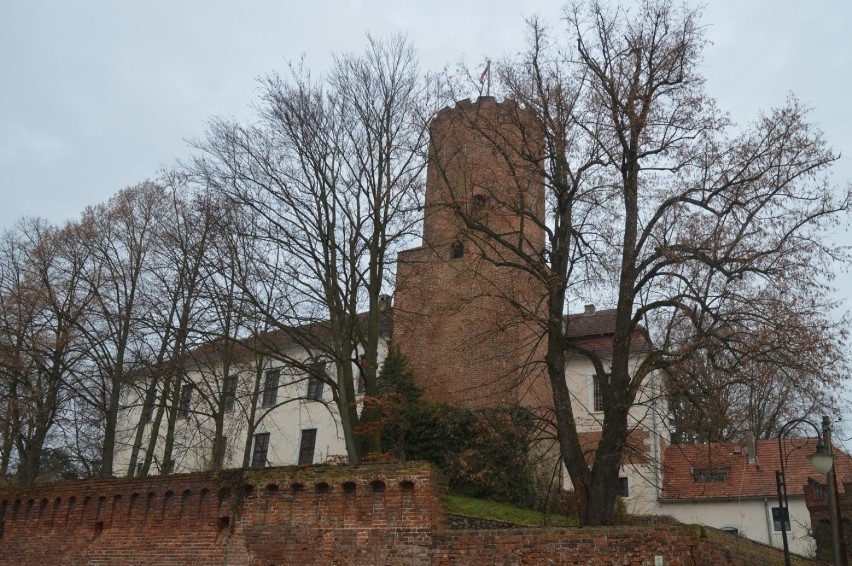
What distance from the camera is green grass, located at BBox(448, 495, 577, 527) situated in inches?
744

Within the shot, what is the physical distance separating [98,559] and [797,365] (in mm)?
13047

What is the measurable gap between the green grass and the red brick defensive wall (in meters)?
5.85

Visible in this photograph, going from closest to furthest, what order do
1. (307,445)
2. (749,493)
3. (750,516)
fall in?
(750,516), (749,493), (307,445)

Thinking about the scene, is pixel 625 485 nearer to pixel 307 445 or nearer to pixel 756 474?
pixel 756 474

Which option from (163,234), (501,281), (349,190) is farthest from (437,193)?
(163,234)

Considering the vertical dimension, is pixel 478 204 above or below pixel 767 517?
above

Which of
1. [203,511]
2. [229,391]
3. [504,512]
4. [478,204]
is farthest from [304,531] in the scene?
[229,391]

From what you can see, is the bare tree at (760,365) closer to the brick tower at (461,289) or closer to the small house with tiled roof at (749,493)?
the brick tower at (461,289)

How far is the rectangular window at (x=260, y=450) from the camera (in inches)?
1340

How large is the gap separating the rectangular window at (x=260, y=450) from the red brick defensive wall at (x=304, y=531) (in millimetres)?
17026

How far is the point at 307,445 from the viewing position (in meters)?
33.0

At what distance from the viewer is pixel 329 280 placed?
18891 mm

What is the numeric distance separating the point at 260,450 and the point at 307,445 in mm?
2525

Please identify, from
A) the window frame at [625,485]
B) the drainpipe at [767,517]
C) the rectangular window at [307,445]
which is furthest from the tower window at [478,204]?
the rectangular window at [307,445]
